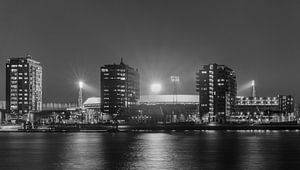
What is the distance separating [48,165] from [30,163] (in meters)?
4.57

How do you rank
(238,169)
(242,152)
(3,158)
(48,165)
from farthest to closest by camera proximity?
(242,152)
(3,158)
(48,165)
(238,169)

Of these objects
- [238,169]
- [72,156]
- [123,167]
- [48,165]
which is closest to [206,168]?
[238,169]

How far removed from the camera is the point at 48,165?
7331 centimetres

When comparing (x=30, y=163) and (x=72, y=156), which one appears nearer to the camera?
(x=30, y=163)

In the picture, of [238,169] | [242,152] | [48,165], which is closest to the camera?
[238,169]

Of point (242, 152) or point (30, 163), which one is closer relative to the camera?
point (30, 163)

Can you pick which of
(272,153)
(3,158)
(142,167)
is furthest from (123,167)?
(272,153)

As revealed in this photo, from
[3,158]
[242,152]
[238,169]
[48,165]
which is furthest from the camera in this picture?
[242,152]

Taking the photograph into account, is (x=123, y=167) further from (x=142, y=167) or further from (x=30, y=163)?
(x=30, y=163)

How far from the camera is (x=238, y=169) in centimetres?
6762

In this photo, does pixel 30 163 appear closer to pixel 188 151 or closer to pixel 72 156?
pixel 72 156

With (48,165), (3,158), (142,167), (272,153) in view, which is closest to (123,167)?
(142,167)

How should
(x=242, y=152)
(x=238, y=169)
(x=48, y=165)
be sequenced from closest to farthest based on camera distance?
(x=238, y=169)
(x=48, y=165)
(x=242, y=152)

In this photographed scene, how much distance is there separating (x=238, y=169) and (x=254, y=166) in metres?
4.21
